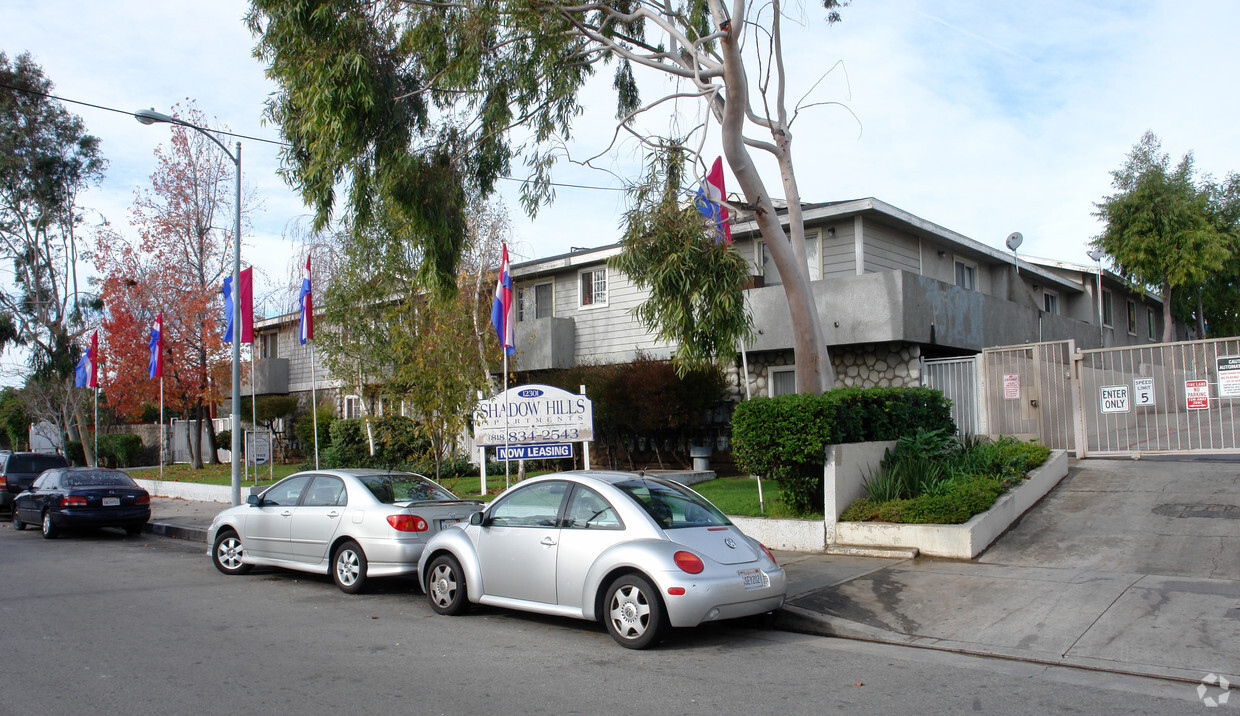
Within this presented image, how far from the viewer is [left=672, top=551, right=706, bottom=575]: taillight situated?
273 inches

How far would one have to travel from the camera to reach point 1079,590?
838 cm

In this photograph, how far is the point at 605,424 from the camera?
20375 millimetres

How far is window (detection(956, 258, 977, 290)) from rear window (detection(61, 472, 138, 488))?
63.6 feet

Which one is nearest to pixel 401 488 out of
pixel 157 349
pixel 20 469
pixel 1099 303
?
pixel 20 469

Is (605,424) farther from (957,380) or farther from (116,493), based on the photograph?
(116,493)

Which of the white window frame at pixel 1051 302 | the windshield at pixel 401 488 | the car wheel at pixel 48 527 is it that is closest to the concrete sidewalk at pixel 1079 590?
the windshield at pixel 401 488

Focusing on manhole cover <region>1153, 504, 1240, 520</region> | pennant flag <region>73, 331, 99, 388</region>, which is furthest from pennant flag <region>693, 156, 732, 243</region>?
pennant flag <region>73, 331, 99, 388</region>

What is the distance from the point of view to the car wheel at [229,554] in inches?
451

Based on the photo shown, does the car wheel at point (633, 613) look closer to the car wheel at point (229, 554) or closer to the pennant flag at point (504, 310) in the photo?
the car wheel at point (229, 554)

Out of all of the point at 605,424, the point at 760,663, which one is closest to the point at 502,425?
the point at 605,424

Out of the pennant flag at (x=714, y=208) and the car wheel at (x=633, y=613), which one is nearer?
the car wheel at (x=633, y=613)

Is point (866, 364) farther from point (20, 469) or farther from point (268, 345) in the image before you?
point (268, 345)

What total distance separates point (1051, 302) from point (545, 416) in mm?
19733

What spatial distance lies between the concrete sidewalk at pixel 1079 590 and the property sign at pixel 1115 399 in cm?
193
